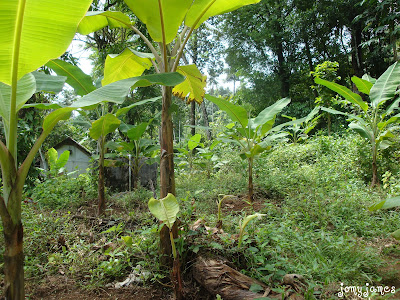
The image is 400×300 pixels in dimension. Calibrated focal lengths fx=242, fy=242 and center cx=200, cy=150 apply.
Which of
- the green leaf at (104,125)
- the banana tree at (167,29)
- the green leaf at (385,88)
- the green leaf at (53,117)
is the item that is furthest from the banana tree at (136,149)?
the green leaf at (385,88)

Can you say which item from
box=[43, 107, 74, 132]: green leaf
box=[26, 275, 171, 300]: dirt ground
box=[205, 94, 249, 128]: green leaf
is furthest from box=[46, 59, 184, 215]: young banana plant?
box=[26, 275, 171, 300]: dirt ground

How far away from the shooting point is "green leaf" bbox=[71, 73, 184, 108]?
50.7 inches

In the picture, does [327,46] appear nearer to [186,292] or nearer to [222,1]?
[222,1]

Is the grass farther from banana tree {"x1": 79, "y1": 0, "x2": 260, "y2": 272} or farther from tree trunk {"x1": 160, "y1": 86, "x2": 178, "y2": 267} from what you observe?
banana tree {"x1": 79, "y1": 0, "x2": 260, "y2": 272}

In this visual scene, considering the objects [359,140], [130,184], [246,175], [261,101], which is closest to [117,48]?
[130,184]

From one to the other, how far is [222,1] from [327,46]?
13.7 meters

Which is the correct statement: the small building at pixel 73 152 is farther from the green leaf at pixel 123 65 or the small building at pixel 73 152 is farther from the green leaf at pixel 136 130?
the green leaf at pixel 123 65

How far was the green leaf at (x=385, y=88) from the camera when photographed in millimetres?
3863

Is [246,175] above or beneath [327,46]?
beneath

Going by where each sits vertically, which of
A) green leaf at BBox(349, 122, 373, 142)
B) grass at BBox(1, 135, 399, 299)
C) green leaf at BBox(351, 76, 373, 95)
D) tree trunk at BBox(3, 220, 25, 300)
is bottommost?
grass at BBox(1, 135, 399, 299)

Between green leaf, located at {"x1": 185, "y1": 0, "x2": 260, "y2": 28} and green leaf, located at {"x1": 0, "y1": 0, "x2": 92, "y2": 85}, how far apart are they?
87cm

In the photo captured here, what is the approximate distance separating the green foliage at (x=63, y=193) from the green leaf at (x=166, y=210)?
2.56 meters

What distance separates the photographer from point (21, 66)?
4.00 ft

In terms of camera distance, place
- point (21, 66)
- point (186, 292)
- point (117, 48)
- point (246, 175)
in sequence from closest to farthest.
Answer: point (21, 66), point (186, 292), point (246, 175), point (117, 48)
